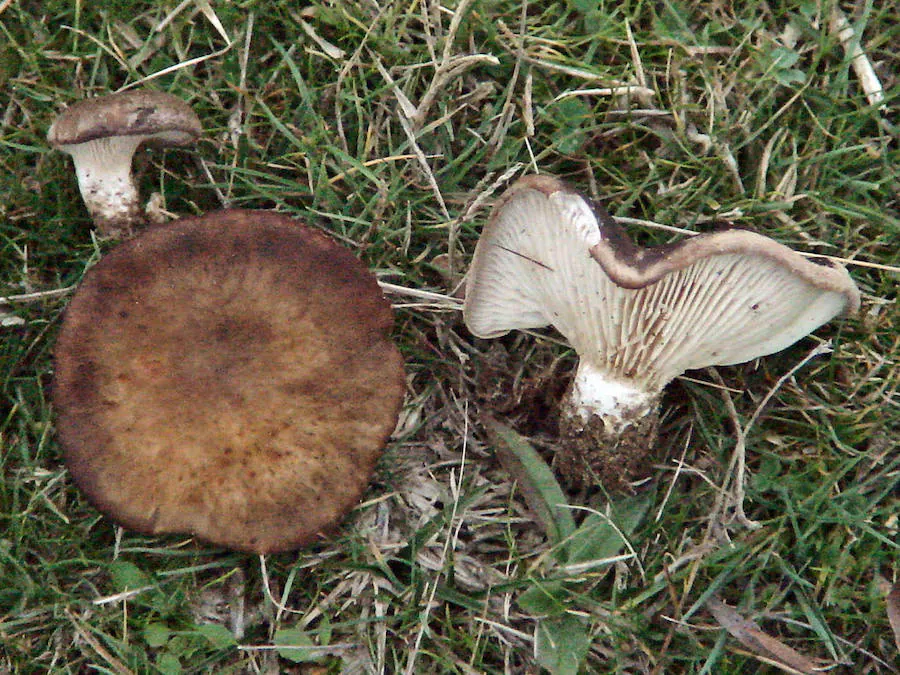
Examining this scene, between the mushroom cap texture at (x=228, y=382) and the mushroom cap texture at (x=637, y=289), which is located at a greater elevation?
the mushroom cap texture at (x=637, y=289)

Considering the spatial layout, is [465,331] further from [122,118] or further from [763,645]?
[763,645]

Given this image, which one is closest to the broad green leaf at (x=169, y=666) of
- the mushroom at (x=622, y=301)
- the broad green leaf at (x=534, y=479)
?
the broad green leaf at (x=534, y=479)

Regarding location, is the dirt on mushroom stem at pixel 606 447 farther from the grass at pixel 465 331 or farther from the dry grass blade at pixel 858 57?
the dry grass blade at pixel 858 57

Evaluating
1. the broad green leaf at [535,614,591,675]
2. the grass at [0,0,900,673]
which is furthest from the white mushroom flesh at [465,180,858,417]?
the broad green leaf at [535,614,591,675]

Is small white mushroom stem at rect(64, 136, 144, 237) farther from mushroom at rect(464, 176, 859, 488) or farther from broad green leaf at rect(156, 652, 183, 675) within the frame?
broad green leaf at rect(156, 652, 183, 675)

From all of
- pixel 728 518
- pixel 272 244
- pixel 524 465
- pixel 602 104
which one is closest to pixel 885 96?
pixel 602 104

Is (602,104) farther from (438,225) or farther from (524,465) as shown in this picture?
(524,465)
